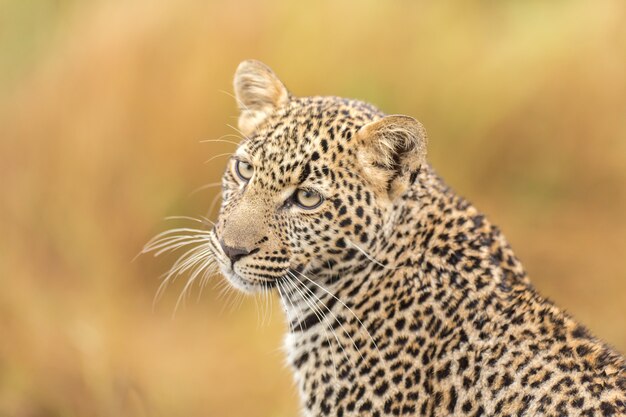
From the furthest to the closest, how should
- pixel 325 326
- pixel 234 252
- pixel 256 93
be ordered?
pixel 256 93 → pixel 325 326 → pixel 234 252

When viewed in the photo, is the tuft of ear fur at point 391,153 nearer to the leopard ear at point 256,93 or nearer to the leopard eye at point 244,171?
the leopard eye at point 244,171

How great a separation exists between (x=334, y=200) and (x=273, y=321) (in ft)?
14.6

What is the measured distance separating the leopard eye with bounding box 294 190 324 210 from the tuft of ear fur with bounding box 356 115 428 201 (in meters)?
Result: 0.33

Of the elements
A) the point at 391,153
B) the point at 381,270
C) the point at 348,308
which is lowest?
the point at 348,308

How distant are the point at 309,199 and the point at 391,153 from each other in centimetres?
57

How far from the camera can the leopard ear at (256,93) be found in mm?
6992

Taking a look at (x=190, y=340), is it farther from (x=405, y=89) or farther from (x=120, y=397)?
(x=405, y=89)

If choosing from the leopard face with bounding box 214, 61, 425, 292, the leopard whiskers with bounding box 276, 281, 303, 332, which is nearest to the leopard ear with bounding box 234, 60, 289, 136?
the leopard face with bounding box 214, 61, 425, 292

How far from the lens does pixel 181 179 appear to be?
10633mm

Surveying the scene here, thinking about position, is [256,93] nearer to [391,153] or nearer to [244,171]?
[244,171]

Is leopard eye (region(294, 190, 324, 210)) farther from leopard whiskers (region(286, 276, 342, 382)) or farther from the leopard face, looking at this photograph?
leopard whiskers (region(286, 276, 342, 382))

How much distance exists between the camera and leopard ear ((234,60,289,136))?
6992 mm

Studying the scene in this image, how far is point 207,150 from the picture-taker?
35.0 feet

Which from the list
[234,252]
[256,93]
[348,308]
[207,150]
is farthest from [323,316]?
[207,150]
